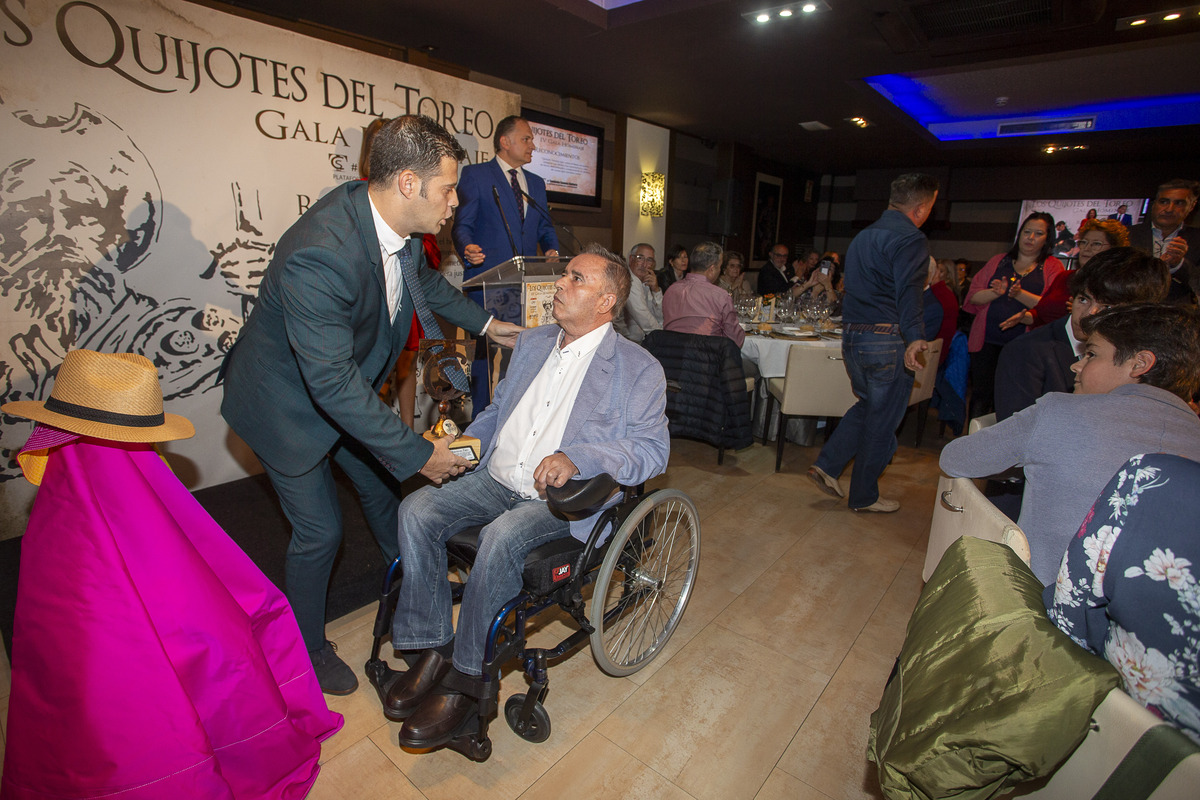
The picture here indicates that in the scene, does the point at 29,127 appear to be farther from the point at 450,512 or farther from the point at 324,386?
the point at 450,512

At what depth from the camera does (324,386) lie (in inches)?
59.8

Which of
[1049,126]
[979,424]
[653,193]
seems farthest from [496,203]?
[1049,126]

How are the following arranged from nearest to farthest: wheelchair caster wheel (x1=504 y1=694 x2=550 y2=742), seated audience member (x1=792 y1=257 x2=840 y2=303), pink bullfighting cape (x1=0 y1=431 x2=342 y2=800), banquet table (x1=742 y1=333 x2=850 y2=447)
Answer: pink bullfighting cape (x1=0 y1=431 x2=342 y2=800), wheelchair caster wheel (x1=504 y1=694 x2=550 y2=742), banquet table (x1=742 y1=333 x2=850 y2=447), seated audience member (x1=792 y1=257 x2=840 y2=303)

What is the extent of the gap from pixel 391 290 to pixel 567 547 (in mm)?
965

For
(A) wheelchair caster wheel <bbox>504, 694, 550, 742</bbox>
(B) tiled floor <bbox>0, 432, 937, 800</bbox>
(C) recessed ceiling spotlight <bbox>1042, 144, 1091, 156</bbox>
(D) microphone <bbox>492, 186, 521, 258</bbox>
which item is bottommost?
(B) tiled floor <bbox>0, 432, 937, 800</bbox>

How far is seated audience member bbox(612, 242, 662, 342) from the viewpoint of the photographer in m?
4.50

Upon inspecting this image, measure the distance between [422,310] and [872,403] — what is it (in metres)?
2.41

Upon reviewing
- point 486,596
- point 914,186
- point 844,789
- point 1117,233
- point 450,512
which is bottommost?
point 844,789

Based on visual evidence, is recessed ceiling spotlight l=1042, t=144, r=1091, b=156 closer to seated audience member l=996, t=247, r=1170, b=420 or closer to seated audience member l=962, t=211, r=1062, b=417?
seated audience member l=962, t=211, r=1062, b=417

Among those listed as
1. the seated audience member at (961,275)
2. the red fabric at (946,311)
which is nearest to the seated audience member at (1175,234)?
the red fabric at (946,311)

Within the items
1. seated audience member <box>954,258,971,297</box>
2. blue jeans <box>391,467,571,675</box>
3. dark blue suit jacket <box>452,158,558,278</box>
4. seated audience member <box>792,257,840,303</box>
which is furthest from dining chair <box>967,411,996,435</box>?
seated audience member <box>792,257,840,303</box>

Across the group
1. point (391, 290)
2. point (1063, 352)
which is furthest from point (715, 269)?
point (391, 290)

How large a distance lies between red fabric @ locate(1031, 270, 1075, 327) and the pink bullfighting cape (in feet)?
13.4

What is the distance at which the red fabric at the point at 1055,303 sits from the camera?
130 inches
